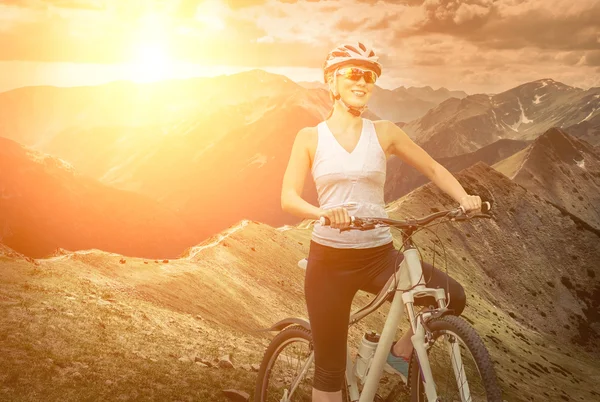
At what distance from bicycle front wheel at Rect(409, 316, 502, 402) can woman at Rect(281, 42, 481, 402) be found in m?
0.30

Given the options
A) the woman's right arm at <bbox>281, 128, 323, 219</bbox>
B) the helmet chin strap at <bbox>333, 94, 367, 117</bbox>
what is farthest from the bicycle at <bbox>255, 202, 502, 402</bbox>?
the helmet chin strap at <bbox>333, 94, 367, 117</bbox>

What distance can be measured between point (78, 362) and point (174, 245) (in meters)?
167

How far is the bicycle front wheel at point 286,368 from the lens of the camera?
21.9 feet

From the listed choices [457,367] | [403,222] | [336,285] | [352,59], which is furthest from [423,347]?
[352,59]

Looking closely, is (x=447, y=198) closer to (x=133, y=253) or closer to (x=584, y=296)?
(x=584, y=296)

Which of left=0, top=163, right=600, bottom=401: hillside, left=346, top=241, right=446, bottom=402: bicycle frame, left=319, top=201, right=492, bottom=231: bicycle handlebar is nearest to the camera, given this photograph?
left=319, top=201, right=492, bottom=231: bicycle handlebar


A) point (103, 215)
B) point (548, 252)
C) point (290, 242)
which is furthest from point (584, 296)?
point (103, 215)

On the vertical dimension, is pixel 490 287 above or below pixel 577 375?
above

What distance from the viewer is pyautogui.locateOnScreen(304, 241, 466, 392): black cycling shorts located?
17.3ft

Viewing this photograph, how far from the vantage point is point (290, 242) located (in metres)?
43.9

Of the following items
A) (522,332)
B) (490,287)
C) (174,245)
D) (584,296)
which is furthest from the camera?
(174,245)

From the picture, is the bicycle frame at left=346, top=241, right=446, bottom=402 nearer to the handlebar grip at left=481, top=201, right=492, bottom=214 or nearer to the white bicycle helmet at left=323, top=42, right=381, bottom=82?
the handlebar grip at left=481, top=201, right=492, bottom=214

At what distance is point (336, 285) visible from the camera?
5.30 metres

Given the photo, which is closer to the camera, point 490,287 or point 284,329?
point 284,329
